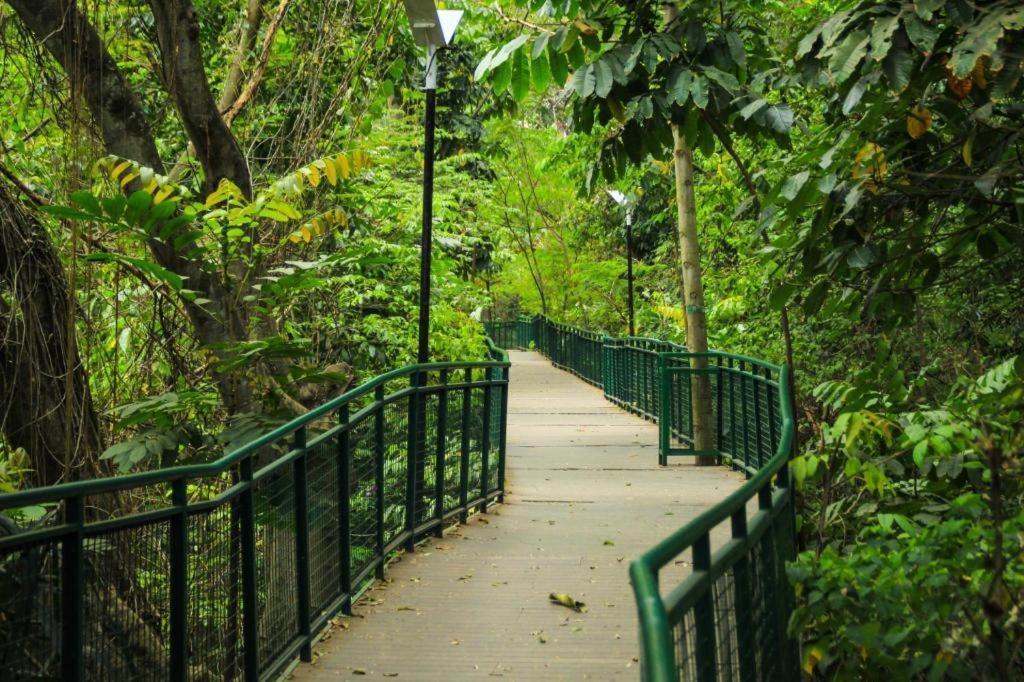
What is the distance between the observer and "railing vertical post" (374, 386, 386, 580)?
25.2 feet

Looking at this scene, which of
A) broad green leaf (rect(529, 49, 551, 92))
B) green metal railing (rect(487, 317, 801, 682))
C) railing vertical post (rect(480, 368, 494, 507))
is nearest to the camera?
→ green metal railing (rect(487, 317, 801, 682))

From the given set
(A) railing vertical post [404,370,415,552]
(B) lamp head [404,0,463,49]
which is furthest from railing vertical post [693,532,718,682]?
(B) lamp head [404,0,463,49]

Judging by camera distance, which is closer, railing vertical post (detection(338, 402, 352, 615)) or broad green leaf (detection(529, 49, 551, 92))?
broad green leaf (detection(529, 49, 551, 92))

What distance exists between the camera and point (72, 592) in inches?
165

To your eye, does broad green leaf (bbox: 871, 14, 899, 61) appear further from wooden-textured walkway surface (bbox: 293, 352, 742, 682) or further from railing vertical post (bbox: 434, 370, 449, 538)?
railing vertical post (bbox: 434, 370, 449, 538)

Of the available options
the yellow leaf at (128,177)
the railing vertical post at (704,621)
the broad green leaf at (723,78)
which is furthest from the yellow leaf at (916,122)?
the yellow leaf at (128,177)

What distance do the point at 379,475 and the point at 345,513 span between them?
749 mm

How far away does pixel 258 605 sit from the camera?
18.5ft

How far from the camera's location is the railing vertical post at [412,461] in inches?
336

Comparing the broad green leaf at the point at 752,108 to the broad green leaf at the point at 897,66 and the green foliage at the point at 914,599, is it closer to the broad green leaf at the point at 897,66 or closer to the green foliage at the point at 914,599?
the broad green leaf at the point at 897,66

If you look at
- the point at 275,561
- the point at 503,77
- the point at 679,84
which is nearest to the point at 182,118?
the point at 503,77

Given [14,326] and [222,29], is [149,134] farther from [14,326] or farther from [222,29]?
[222,29]

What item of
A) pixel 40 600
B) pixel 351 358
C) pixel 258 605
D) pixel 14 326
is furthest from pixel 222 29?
pixel 40 600

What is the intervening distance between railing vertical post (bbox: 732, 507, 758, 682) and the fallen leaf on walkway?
3.49m
